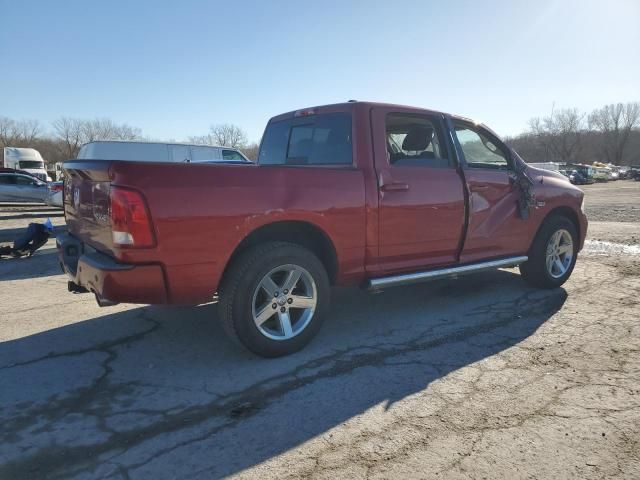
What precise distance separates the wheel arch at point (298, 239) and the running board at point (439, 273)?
42 cm

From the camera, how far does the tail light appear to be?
2916 millimetres

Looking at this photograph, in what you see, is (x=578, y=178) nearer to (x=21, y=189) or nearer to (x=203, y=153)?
(x=203, y=153)

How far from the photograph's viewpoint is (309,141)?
4.57 metres

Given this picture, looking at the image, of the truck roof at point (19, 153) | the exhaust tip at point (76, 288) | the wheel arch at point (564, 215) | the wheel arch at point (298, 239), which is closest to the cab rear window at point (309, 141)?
the wheel arch at point (298, 239)

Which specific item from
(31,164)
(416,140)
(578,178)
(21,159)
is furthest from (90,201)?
(578,178)

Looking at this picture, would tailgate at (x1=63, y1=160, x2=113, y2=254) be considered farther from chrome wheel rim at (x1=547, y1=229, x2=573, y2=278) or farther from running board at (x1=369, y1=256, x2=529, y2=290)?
chrome wheel rim at (x1=547, y1=229, x2=573, y2=278)

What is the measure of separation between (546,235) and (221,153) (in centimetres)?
1091

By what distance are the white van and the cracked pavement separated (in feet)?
30.2

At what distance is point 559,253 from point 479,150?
1810 millimetres

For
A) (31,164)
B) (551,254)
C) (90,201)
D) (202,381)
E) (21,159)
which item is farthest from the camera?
(31,164)

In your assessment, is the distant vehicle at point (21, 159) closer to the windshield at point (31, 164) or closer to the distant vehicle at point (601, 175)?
the windshield at point (31, 164)

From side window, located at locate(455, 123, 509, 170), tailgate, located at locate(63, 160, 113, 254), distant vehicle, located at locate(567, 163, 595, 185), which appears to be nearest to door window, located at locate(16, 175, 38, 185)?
tailgate, located at locate(63, 160, 113, 254)

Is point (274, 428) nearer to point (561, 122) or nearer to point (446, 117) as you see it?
point (446, 117)

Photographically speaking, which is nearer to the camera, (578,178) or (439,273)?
(439,273)
